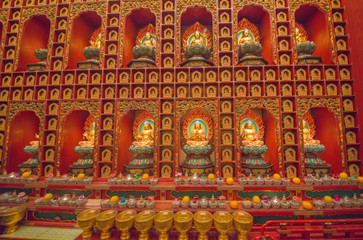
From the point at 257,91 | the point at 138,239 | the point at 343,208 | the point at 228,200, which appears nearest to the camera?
the point at 138,239

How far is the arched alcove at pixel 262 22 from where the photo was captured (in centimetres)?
474

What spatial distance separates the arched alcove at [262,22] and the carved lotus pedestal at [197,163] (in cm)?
312

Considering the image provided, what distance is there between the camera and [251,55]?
464 cm

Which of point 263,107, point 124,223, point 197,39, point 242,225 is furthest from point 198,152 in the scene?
point 197,39

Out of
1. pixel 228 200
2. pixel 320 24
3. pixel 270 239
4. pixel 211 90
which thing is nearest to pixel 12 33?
pixel 211 90

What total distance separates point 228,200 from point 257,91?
9.07 feet

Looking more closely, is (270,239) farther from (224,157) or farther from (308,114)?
(308,114)

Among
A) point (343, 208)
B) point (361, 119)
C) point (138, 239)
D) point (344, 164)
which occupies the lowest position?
point (138, 239)

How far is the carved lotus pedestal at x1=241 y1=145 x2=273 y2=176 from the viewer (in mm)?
4160

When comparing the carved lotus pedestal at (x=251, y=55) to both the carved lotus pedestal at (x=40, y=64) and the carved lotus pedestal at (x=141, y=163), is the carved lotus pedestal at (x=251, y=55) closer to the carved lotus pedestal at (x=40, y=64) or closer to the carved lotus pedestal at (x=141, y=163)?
the carved lotus pedestal at (x=141, y=163)

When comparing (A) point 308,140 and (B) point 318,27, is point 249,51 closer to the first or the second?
(B) point 318,27

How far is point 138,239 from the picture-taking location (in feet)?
9.73

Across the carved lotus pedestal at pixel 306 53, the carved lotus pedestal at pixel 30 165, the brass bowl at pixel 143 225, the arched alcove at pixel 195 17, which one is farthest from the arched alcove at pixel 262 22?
the carved lotus pedestal at pixel 30 165

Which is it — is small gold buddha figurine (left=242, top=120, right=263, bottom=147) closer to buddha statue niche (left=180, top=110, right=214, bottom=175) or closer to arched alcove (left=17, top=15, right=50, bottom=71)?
buddha statue niche (left=180, top=110, right=214, bottom=175)
